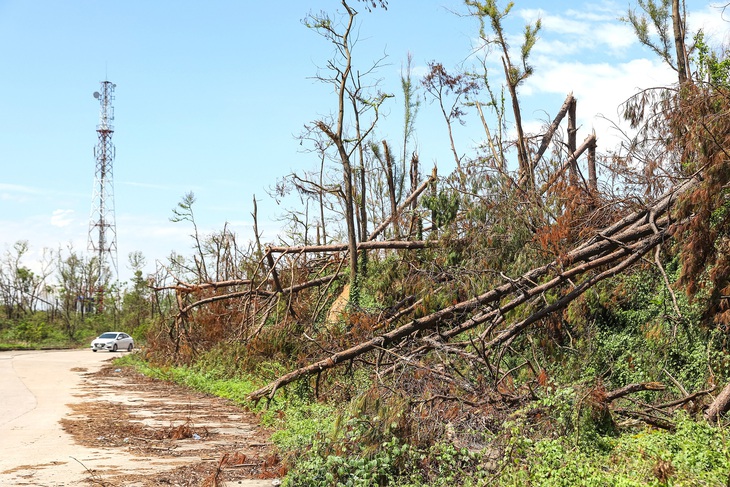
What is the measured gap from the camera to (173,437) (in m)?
9.83

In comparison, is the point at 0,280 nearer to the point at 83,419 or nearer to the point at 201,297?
the point at 201,297

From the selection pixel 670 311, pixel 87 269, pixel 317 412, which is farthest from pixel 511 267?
pixel 87 269

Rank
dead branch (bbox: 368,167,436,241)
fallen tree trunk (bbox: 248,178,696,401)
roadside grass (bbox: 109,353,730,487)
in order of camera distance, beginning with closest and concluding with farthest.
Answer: roadside grass (bbox: 109,353,730,487)
fallen tree trunk (bbox: 248,178,696,401)
dead branch (bbox: 368,167,436,241)

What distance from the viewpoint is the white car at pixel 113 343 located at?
3775cm

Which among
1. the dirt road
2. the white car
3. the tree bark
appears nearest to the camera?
the tree bark

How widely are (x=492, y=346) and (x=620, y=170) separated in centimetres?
379

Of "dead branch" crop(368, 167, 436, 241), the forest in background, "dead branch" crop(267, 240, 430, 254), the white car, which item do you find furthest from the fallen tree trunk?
the white car

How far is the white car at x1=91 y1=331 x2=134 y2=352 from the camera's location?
3775 cm

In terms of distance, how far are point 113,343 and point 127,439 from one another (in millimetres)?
29851

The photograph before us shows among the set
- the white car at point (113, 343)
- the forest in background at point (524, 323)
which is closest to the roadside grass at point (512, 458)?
the forest in background at point (524, 323)

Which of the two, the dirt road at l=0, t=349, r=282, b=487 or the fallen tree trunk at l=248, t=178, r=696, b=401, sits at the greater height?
the fallen tree trunk at l=248, t=178, r=696, b=401

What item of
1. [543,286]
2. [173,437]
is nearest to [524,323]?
[543,286]

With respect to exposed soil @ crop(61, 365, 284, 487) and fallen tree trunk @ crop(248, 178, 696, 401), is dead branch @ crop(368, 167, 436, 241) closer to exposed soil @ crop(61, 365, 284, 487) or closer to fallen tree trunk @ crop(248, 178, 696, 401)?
exposed soil @ crop(61, 365, 284, 487)

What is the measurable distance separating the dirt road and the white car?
20733 millimetres
